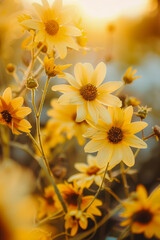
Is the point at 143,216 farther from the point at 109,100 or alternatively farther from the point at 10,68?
the point at 10,68

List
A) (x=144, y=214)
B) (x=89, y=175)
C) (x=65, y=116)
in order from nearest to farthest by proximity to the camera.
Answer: (x=144, y=214) → (x=89, y=175) → (x=65, y=116)

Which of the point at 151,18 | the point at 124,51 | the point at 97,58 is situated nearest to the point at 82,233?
the point at 97,58

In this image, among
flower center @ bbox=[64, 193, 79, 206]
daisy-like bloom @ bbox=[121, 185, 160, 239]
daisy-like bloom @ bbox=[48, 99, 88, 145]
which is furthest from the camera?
daisy-like bloom @ bbox=[48, 99, 88, 145]

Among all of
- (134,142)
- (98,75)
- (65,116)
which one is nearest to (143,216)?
(134,142)

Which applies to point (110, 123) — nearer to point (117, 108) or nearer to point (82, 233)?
point (117, 108)

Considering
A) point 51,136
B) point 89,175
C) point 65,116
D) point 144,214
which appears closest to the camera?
point 144,214

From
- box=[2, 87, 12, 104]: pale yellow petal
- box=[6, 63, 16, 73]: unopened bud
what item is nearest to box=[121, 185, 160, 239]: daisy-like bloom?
box=[2, 87, 12, 104]: pale yellow petal

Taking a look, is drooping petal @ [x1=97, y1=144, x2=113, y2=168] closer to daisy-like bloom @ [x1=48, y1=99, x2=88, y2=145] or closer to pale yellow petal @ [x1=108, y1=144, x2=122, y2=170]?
pale yellow petal @ [x1=108, y1=144, x2=122, y2=170]
